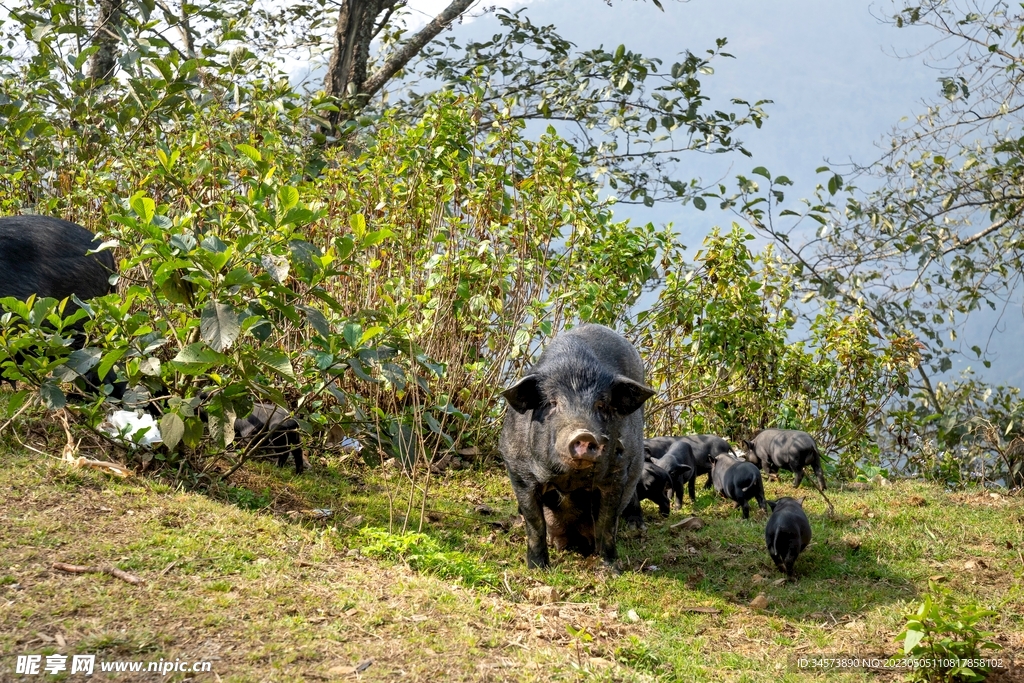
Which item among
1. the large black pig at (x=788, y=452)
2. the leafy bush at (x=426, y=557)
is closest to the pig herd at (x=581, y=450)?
the leafy bush at (x=426, y=557)

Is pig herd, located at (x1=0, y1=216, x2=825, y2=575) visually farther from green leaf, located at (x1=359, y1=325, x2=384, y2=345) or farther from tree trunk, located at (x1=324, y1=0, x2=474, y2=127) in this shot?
tree trunk, located at (x1=324, y1=0, x2=474, y2=127)

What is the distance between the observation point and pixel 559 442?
5184 mm

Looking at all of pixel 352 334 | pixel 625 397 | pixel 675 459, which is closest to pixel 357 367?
pixel 352 334

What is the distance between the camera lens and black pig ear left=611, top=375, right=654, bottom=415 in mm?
5707

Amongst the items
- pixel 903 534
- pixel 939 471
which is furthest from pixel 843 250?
pixel 903 534

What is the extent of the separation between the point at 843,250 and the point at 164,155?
24.2 ft

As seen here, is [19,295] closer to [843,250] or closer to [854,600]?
[854,600]

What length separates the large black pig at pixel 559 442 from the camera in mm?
5555

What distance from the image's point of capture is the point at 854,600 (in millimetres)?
5520

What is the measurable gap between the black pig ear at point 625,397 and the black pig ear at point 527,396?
449 millimetres

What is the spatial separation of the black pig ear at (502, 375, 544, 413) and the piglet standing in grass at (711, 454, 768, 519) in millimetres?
2356

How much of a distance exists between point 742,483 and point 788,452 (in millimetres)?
1210

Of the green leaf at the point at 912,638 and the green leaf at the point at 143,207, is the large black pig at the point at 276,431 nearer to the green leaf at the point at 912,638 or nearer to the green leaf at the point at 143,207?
the green leaf at the point at 143,207

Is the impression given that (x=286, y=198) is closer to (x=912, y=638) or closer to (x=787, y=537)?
(x=787, y=537)
